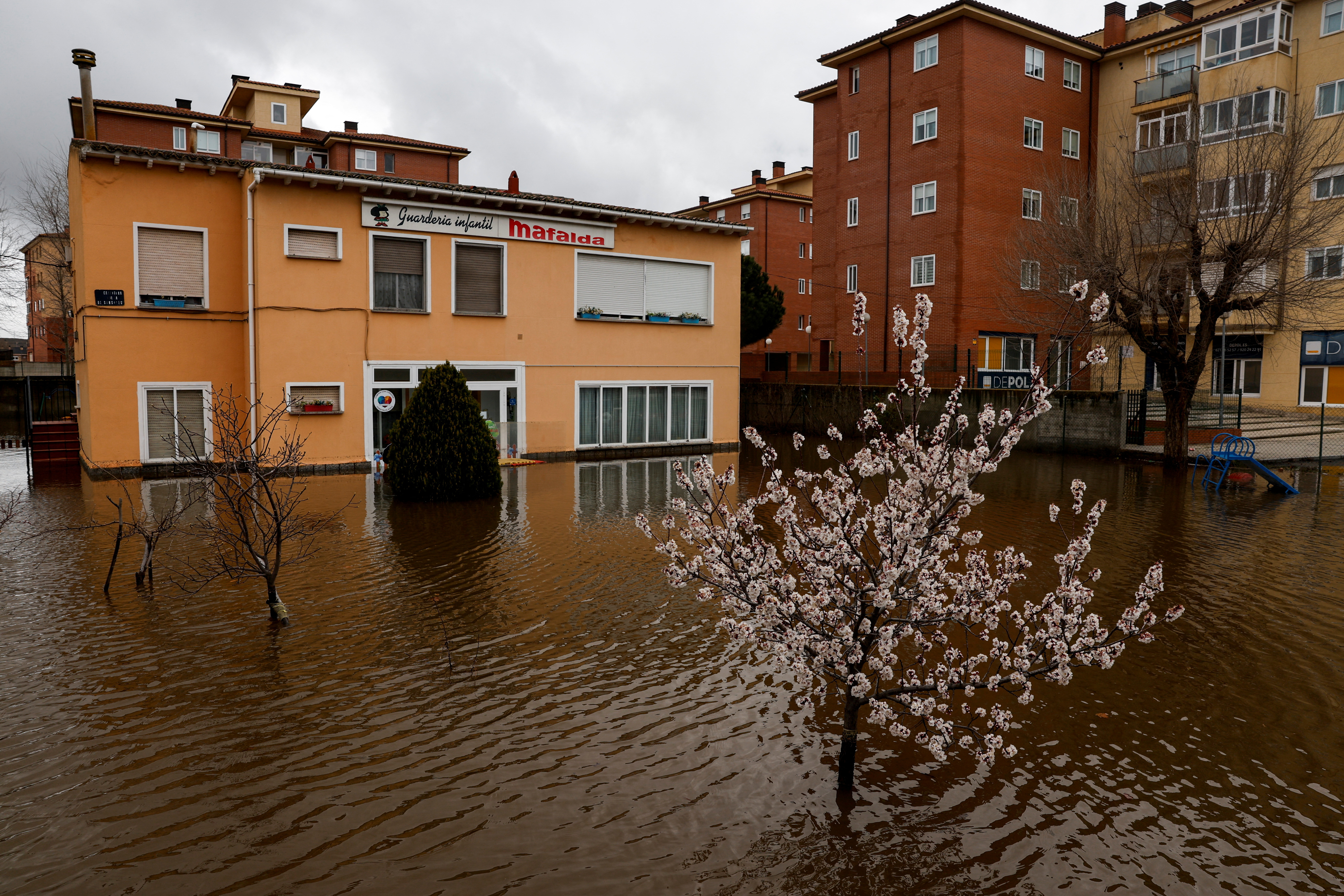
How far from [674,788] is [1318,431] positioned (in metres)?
28.2

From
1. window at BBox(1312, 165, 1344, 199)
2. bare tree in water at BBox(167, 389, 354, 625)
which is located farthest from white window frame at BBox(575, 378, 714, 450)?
window at BBox(1312, 165, 1344, 199)

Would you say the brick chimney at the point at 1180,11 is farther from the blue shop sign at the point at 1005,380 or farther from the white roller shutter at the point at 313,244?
the white roller shutter at the point at 313,244

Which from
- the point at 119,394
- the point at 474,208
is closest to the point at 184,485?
the point at 119,394

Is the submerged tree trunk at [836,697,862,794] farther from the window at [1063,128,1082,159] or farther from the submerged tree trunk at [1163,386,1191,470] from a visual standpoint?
the window at [1063,128,1082,159]

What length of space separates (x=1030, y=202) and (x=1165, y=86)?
6.43 metres

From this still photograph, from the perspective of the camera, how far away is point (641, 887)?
4.38m

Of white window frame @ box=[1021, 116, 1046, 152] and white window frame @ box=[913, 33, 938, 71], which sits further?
white window frame @ box=[1021, 116, 1046, 152]

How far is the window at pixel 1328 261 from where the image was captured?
25.0 meters

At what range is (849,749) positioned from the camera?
5340 mm

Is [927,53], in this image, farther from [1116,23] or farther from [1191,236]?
[1191,236]

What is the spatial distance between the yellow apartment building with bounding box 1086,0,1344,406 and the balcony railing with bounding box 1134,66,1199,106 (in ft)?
0.14

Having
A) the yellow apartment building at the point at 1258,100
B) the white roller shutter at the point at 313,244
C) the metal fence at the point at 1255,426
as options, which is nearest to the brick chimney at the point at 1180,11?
the yellow apartment building at the point at 1258,100

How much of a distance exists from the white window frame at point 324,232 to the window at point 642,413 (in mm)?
6574

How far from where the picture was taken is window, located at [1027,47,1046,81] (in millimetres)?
35156
